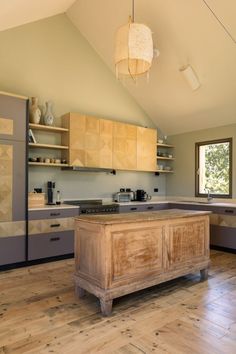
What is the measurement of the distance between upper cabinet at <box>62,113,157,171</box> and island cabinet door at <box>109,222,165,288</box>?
214 centimetres

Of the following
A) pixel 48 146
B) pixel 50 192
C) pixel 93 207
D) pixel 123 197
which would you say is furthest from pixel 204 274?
pixel 48 146

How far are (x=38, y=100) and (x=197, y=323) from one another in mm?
3888

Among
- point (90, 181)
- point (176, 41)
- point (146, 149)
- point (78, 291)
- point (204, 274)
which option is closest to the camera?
point (78, 291)

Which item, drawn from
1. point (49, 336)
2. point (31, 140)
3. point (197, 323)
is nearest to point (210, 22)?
→ point (31, 140)

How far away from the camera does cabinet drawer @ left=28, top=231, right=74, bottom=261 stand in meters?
3.69

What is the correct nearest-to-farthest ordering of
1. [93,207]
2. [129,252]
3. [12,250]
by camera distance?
[129,252] < [12,250] < [93,207]

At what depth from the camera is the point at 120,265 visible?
2.47 metres

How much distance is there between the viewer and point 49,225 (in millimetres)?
3840

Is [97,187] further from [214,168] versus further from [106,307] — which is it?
[106,307]

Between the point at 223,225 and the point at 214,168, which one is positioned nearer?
the point at 223,225

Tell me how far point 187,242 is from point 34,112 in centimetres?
297

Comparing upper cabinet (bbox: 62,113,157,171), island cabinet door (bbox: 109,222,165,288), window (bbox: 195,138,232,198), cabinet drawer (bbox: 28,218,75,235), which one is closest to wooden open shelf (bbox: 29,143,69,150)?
upper cabinet (bbox: 62,113,157,171)

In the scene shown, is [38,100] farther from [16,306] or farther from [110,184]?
[16,306]

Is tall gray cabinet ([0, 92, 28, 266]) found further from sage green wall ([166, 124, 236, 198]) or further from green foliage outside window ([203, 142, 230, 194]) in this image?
green foliage outside window ([203, 142, 230, 194])
